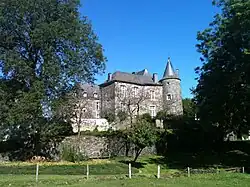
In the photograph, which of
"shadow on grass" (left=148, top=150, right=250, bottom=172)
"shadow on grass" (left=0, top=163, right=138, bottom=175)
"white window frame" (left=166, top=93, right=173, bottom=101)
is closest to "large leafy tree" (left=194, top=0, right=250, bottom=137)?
"shadow on grass" (left=148, top=150, right=250, bottom=172)

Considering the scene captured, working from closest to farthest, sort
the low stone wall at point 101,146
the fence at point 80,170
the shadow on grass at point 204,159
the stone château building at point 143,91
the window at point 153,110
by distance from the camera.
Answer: the fence at point 80,170 → the shadow on grass at point 204,159 → the low stone wall at point 101,146 → the stone château building at point 143,91 → the window at point 153,110

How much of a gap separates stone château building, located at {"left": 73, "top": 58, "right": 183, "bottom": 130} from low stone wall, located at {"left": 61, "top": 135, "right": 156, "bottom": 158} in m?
24.0

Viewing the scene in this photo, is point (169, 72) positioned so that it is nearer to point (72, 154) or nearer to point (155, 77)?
point (155, 77)

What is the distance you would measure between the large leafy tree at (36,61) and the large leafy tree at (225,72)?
12434mm

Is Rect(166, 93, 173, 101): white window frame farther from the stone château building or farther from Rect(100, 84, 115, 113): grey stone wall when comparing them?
Rect(100, 84, 115, 113): grey stone wall

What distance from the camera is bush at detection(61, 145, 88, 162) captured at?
3550 centimetres

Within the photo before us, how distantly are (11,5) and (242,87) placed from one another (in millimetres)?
22790

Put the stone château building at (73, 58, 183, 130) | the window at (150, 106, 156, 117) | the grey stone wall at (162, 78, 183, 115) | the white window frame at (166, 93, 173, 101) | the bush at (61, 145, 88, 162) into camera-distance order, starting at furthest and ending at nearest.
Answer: the white window frame at (166, 93, 173, 101)
the window at (150, 106, 156, 117)
the grey stone wall at (162, 78, 183, 115)
the stone château building at (73, 58, 183, 130)
the bush at (61, 145, 88, 162)

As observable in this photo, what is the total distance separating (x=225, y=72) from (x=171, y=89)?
37.3 meters

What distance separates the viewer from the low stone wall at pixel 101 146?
38.9 meters

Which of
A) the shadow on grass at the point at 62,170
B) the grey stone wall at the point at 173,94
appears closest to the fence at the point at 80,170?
the shadow on grass at the point at 62,170

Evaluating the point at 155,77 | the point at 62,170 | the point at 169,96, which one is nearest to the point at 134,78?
the point at 155,77

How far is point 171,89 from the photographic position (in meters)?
68.7

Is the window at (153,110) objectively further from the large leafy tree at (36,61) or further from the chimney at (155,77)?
the large leafy tree at (36,61)
